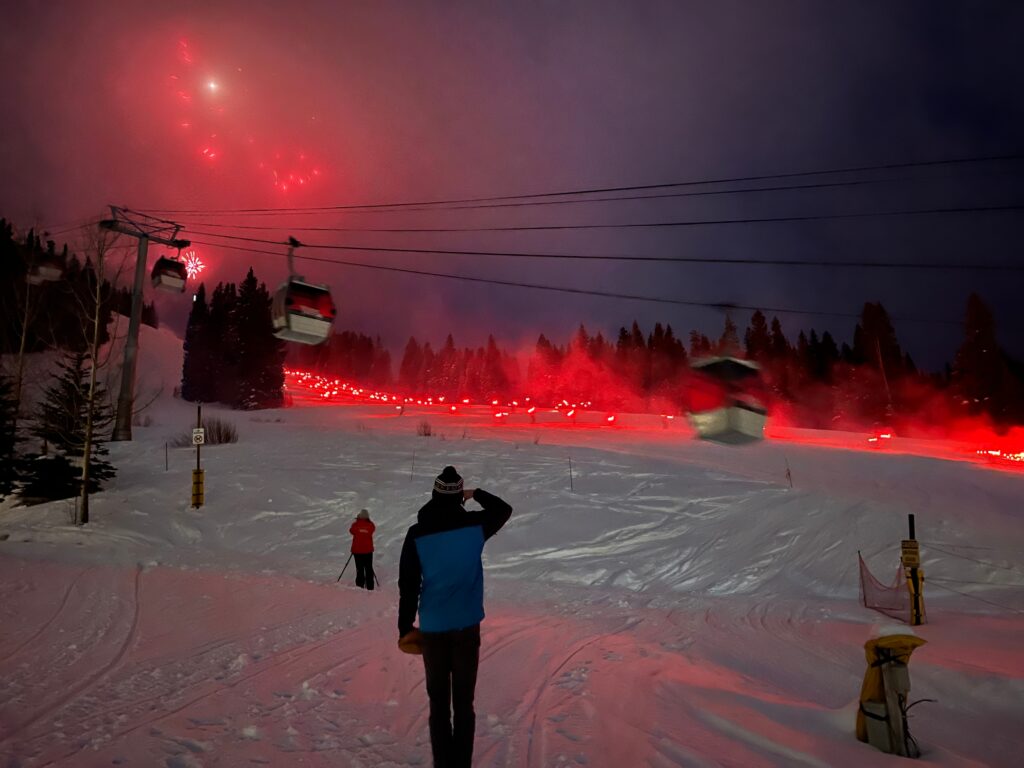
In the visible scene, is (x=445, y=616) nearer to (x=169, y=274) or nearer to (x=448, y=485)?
(x=448, y=485)

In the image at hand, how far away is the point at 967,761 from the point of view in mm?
4633

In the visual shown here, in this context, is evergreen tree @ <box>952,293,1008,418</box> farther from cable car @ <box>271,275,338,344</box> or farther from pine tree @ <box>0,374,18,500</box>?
pine tree @ <box>0,374,18,500</box>

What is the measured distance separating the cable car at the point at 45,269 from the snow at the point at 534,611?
26.8 feet

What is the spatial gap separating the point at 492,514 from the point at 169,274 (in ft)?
65.9

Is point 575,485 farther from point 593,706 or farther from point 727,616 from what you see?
A: point 593,706

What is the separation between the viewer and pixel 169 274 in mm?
19422

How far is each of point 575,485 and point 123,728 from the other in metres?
16.2

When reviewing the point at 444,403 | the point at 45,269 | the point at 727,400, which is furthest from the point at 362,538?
the point at 444,403

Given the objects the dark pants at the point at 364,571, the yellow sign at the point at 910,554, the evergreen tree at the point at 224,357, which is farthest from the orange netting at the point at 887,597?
the evergreen tree at the point at 224,357

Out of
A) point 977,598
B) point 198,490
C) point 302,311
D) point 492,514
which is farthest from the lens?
point 198,490

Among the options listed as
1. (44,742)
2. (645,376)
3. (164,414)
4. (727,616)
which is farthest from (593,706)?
(645,376)

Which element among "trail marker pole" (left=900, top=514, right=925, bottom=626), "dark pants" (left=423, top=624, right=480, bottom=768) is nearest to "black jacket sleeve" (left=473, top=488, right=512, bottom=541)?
"dark pants" (left=423, top=624, right=480, bottom=768)

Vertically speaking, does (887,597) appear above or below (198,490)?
below

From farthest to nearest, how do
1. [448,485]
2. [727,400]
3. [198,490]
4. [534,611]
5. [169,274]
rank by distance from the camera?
[169,274]
[198,490]
[534,611]
[727,400]
[448,485]
